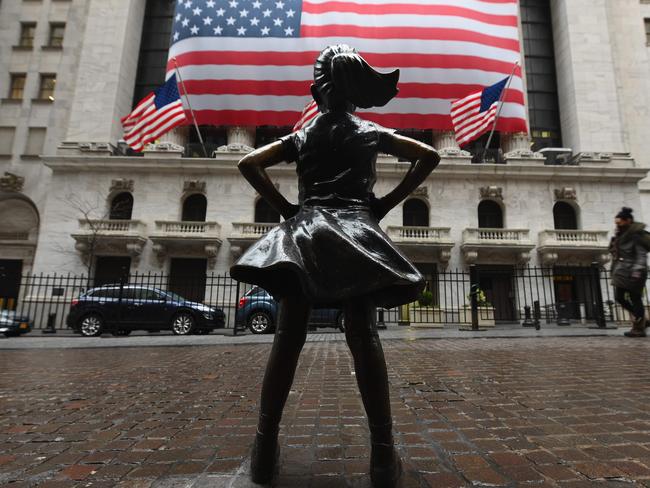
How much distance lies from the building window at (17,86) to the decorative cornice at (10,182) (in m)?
5.97

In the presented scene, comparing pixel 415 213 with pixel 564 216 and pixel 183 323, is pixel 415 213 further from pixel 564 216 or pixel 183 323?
pixel 183 323

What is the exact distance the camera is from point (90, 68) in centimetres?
2527

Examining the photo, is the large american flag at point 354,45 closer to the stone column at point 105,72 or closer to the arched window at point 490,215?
the arched window at point 490,215

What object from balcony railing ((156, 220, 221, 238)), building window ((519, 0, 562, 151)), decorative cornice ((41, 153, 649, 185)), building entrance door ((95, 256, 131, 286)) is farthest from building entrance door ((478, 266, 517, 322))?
building entrance door ((95, 256, 131, 286))

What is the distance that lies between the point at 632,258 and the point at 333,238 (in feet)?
26.2

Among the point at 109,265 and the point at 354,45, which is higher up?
the point at 354,45

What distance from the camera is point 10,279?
23.4 meters

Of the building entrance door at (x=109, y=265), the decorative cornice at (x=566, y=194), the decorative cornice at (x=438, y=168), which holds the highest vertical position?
the decorative cornice at (x=438, y=168)

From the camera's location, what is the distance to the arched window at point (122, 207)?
2248cm

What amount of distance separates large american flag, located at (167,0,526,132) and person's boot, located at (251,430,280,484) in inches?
717

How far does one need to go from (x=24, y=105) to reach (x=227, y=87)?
55.5 ft

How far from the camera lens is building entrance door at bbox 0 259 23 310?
23.2 m

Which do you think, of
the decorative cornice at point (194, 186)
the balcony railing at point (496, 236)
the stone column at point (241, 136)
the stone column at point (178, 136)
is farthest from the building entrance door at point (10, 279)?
the balcony railing at point (496, 236)

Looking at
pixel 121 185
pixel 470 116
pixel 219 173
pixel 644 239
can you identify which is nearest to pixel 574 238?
pixel 470 116
